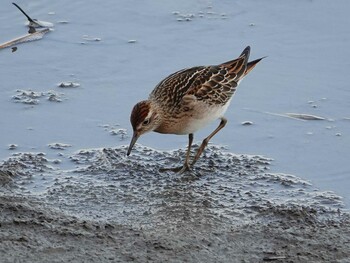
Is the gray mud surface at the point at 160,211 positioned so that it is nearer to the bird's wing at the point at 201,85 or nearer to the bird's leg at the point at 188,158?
the bird's leg at the point at 188,158

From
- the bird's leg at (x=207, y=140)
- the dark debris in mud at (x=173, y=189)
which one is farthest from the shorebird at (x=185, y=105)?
the dark debris in mud at (x=173, y=189)

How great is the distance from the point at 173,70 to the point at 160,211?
311 cm

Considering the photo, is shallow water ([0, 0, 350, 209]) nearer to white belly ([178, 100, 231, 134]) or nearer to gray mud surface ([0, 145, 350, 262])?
gray mud surface ([0, 145, 350, 262])

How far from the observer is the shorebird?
8.57 meters

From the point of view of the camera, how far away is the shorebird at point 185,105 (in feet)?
28.1

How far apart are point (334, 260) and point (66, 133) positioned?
3466mm

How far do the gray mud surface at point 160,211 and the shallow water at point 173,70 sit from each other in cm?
12

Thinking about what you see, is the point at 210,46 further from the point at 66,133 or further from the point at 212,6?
the point at 66,133

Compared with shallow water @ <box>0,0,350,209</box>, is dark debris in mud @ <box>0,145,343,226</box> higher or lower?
lower

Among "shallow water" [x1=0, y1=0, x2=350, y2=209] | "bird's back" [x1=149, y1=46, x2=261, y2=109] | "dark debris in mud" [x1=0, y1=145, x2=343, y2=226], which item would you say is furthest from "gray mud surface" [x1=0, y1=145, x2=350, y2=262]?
"bird's back" [x1=149, y1=46, x2=261, y2=109]

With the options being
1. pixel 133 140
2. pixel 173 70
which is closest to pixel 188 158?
pixel 133 140

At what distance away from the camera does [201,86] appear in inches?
354

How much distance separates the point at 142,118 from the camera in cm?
841

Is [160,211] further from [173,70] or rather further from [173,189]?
[173,70]
